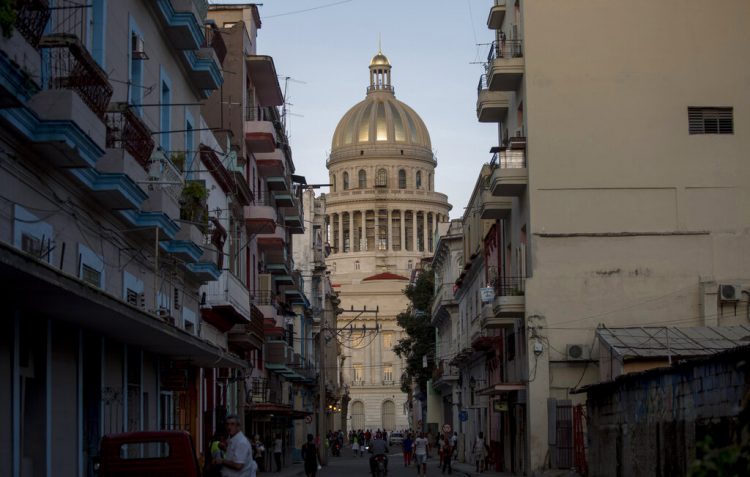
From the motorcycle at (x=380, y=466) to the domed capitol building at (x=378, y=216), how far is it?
409 feet

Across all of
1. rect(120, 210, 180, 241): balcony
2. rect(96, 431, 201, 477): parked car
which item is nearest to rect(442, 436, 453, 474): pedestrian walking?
rect(120, 210, 180, 241): balcony

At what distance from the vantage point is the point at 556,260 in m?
37.8

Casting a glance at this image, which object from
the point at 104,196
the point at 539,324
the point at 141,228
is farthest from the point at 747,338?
the point at 104,196

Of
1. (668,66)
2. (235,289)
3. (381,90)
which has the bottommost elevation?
(235,289)

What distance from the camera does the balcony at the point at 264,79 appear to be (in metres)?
43.0

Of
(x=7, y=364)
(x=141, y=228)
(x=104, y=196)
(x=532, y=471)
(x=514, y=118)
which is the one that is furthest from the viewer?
(x=514, y=118)

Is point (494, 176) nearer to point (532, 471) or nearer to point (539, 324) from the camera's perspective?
point (539, 324)

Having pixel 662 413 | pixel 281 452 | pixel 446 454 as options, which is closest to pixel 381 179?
pixel 281 452

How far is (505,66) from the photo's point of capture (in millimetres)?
38656

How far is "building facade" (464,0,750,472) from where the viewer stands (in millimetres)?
37250

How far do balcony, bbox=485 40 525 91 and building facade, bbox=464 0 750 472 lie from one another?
261 mm

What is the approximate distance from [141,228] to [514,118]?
20.7 metres

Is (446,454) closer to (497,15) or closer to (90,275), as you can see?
(497,15)

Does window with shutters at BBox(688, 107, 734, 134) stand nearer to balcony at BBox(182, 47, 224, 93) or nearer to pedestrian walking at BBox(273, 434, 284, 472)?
balcony at BBox(182, 47, 224, 93)
